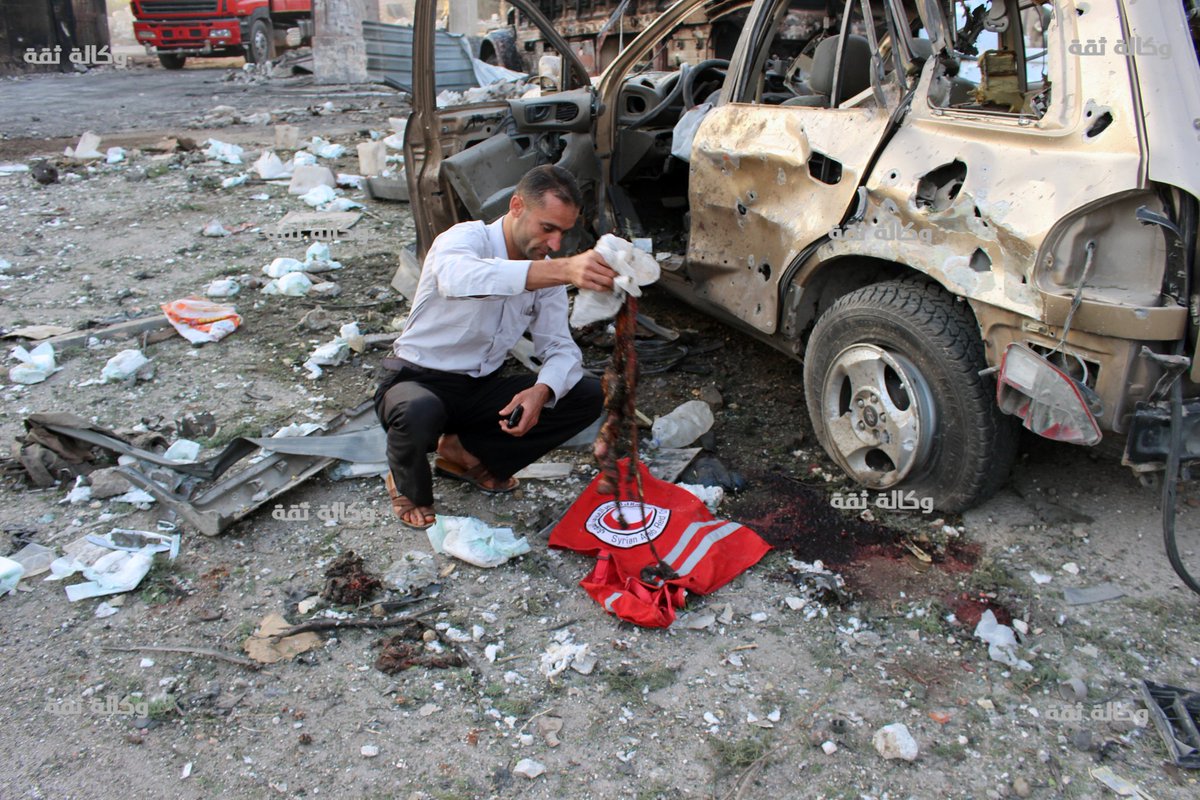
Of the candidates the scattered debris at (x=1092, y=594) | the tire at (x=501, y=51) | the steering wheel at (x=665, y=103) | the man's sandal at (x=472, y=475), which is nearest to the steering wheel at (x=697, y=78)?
the steering wheel at (x=665, y=103)

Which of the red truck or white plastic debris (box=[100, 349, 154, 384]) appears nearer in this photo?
white plastic debris (box=[100, 349, 154, 384])

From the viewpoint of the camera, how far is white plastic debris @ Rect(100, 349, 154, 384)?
4.48m

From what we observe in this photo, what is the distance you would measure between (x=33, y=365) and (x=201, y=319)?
2.80ft

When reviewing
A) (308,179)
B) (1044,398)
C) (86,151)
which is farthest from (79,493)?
(86,151)

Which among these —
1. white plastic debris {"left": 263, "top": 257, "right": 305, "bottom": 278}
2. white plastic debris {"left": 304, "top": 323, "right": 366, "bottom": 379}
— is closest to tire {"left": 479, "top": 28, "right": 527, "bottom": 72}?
white plastic debris {"left": 263, "top": 257, "right": 305, "bottom": 278}

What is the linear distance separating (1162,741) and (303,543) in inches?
105

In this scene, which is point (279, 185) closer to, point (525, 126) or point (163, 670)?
point (525, 126)

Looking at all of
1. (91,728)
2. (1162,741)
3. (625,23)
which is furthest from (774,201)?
(625,23)

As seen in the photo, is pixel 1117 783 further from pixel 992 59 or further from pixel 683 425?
pixel 992 59

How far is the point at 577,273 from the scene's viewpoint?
8.44 ft

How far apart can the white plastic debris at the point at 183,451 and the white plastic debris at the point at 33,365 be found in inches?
49.5

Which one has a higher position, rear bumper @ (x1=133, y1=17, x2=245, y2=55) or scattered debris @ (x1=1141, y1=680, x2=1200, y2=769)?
rear bumper @ (x1=133, y1=17, x2=245, y2=55)

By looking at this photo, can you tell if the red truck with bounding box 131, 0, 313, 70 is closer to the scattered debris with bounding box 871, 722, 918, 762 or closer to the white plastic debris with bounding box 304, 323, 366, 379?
the white plastic debris with bounding box 304, 323, 366, 379

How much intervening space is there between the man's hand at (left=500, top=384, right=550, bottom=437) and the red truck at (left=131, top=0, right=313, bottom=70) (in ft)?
59.3
